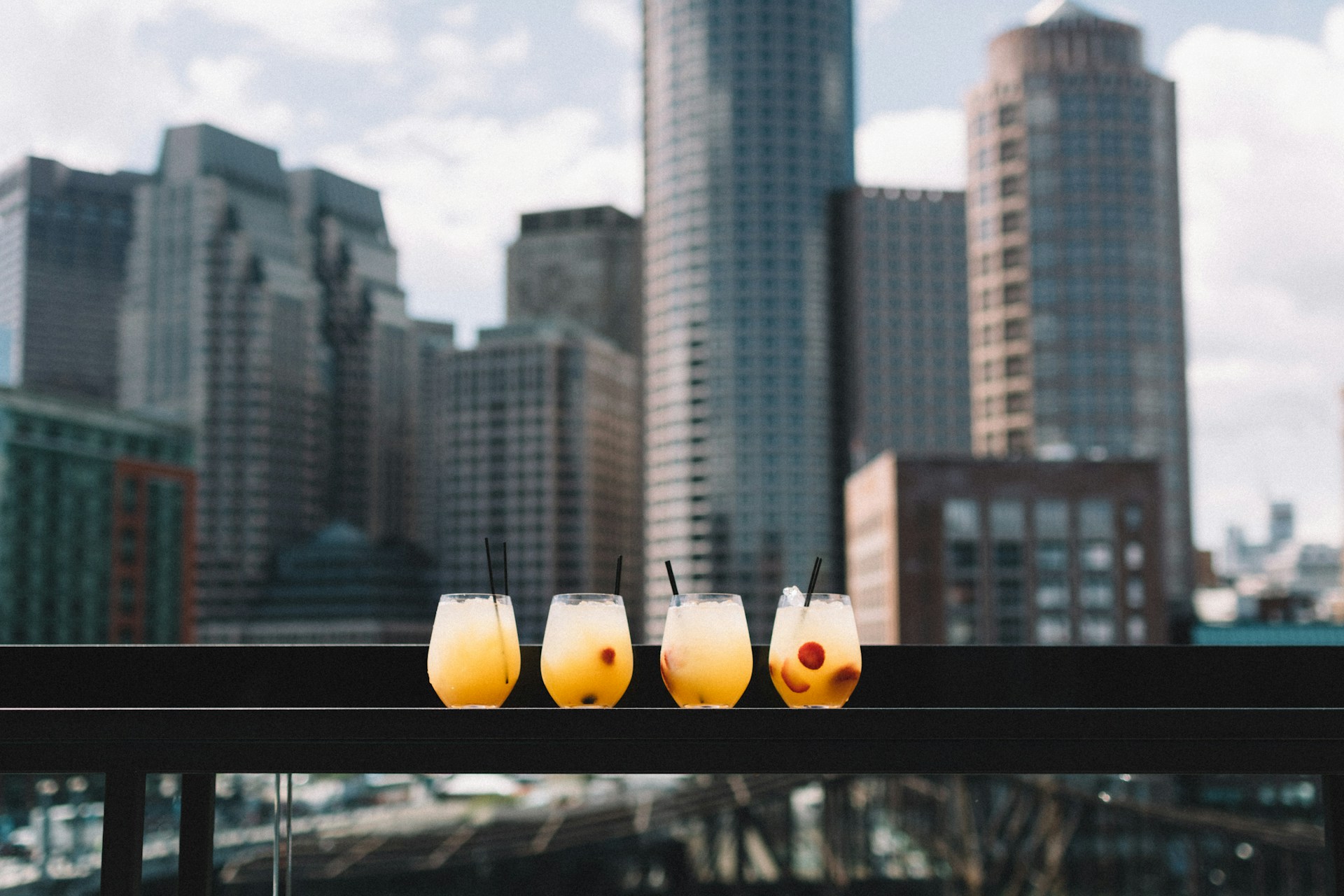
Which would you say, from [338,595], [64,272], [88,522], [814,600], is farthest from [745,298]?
[814,600]

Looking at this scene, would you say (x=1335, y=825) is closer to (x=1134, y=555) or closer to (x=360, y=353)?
(x=1134, y=555)

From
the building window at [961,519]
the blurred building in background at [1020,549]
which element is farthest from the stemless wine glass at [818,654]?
the building window at [961,519]

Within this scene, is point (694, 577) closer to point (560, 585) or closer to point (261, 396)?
point (560, 585)

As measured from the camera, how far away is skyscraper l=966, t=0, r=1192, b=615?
12338 cm

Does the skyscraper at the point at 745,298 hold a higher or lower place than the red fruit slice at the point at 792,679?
higher

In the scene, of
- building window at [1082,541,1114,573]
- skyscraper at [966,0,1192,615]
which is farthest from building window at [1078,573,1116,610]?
skyscraper at [966,0,1192,615]

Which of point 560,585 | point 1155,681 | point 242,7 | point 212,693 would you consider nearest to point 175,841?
point 212,693

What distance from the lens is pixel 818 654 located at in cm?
227

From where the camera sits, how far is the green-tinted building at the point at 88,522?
85250 mm

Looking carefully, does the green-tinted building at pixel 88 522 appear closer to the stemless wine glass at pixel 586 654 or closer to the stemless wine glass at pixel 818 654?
the stemless wine glass at pixel 586 654

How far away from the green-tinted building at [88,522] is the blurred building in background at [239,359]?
163 ft

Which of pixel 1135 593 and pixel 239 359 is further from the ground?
pixel 239 359

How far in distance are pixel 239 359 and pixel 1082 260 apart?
301 feet

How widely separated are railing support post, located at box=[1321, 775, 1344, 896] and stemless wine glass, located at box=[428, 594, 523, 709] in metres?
1.37
